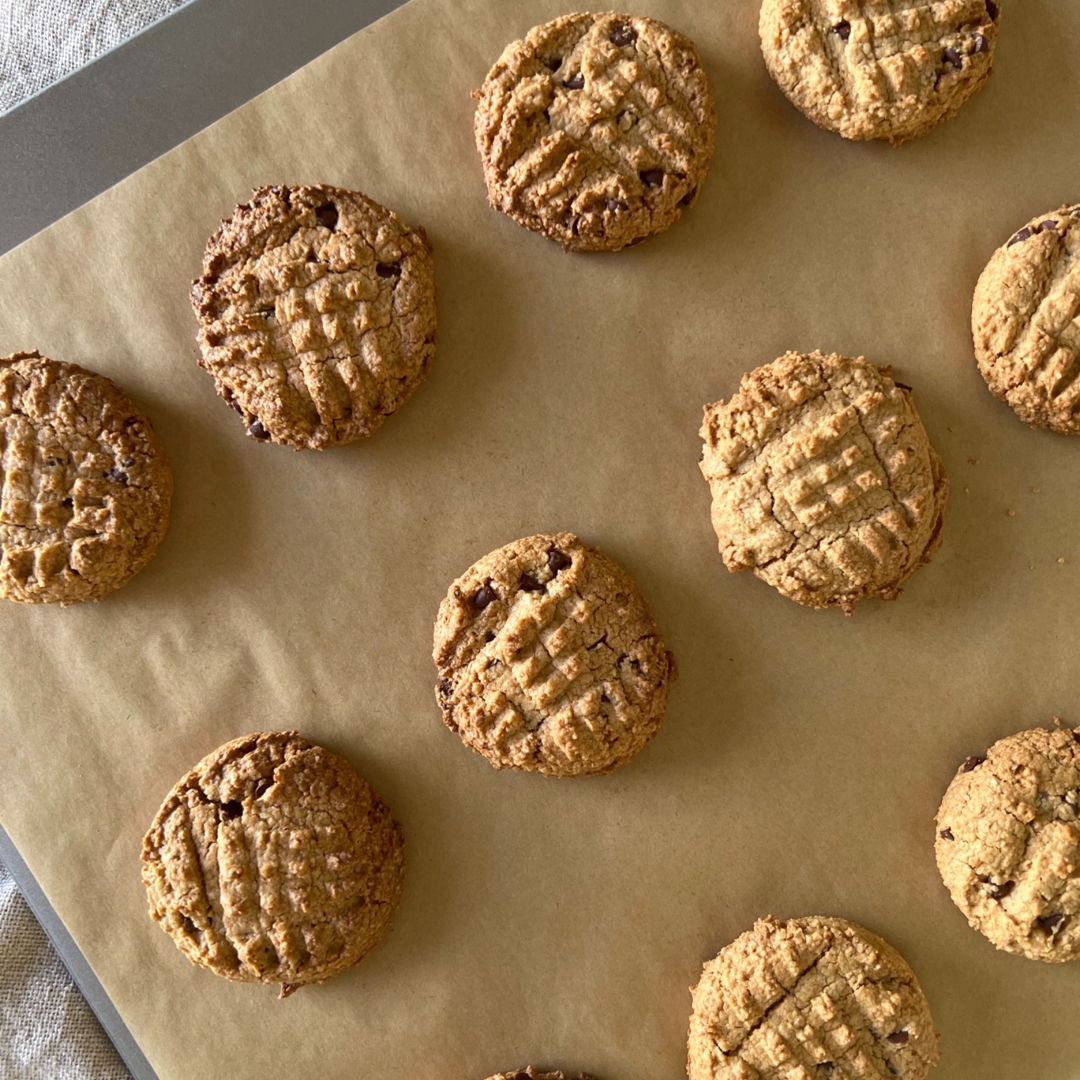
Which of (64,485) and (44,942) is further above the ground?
(64,485)

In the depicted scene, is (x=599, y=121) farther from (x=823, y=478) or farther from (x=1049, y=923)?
(x=1049, y=923)

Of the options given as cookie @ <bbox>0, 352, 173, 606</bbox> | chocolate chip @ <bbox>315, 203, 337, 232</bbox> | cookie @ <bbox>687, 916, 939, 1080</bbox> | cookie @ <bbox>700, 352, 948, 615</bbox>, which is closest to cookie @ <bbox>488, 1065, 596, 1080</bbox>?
cookie @ <bbox>687, 916, 939, 1080</bbox>

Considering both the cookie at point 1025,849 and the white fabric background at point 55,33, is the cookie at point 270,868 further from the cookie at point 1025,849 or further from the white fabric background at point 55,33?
the white fabric background at point 55,33

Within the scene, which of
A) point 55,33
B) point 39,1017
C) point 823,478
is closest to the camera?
point 823,478

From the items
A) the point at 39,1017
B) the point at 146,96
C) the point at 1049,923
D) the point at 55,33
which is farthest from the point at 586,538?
the point at 55,33

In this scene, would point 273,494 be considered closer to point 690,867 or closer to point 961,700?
point 690,867

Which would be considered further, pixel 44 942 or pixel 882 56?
pixel 44 942

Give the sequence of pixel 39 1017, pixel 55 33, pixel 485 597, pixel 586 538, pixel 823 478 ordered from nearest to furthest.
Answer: pixel 823 478 → pixel 485 597 → pixel 586 538 → pixel 39 1017 → pixel 55 33

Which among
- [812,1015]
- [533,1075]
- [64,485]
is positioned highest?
[64,485]
